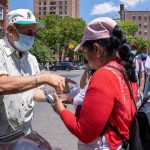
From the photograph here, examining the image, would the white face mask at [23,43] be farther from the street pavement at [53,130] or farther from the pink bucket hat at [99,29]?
the street pavement at [53,130]

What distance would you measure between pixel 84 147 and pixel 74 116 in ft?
0.79

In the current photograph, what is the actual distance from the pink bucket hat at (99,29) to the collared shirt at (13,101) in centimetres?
71

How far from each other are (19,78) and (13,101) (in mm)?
417

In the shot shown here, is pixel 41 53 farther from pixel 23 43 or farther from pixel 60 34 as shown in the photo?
pixel 23 43

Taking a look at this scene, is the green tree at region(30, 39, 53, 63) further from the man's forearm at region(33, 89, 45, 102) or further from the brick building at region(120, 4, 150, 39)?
the brick building at region(120, 4, 150, 39)

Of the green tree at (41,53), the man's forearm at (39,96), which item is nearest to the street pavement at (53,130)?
the man's forearm at (39,96)

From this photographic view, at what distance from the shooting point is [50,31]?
316ft

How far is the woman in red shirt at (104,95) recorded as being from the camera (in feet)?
9.55

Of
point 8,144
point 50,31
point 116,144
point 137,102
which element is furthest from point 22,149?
point 50,31

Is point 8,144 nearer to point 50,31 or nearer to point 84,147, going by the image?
point 84,147

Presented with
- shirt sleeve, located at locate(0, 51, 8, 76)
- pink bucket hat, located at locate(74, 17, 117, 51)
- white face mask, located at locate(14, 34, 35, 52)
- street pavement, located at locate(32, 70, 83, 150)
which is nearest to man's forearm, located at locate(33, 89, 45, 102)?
white face mask, located at locate(14, 34, 35, 52)

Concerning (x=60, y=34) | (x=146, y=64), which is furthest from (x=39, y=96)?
(x=60, y=34)

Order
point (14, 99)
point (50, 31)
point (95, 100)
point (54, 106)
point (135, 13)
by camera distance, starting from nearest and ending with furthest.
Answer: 1. point (95, 100)
2. point (54, 106)
3. point (14, 99)
4. point (50, 31)
5. point (135, 13)

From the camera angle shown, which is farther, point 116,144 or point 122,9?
point 122,9
